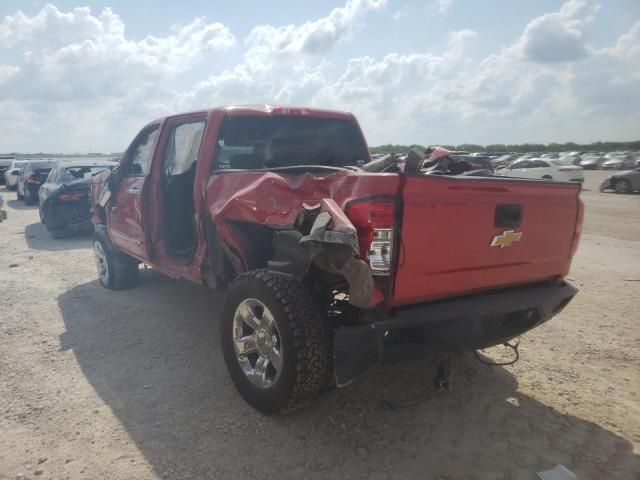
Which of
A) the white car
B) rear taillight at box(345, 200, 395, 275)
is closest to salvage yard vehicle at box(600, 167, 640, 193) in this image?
the white car

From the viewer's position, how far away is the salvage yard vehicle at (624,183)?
20156mm

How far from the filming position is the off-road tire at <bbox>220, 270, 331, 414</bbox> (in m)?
2.69

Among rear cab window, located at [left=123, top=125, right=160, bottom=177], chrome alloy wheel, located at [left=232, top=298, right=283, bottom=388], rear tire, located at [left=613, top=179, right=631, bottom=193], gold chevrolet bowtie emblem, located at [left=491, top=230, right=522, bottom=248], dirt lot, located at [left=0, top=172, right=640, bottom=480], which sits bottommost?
rear tire, located at [left=613, top=179, right=631, bottom=193]

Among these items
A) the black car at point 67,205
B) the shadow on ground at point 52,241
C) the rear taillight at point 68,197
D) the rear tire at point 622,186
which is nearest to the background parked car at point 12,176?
the shadow on ground at point 52,241

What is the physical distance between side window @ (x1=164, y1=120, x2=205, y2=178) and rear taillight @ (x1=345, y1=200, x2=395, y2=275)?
240 centimetres

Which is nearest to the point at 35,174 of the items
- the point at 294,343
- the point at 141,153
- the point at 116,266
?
the point at 116,266

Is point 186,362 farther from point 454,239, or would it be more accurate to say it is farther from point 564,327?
point 564,327

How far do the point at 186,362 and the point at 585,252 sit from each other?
285 inches

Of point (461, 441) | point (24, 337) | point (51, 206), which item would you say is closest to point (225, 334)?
point (461, 441)

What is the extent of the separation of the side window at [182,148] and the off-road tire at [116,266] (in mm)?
1778

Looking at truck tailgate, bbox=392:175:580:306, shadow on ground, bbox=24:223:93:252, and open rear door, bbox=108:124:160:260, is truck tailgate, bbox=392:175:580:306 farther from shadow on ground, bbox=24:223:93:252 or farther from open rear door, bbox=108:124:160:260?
shadow on ground, bbox=24:223:93:252

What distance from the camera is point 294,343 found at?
2.68 meters

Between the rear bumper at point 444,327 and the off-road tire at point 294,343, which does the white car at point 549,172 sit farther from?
the off-road tire at point 294,343

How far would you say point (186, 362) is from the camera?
13.0ft
